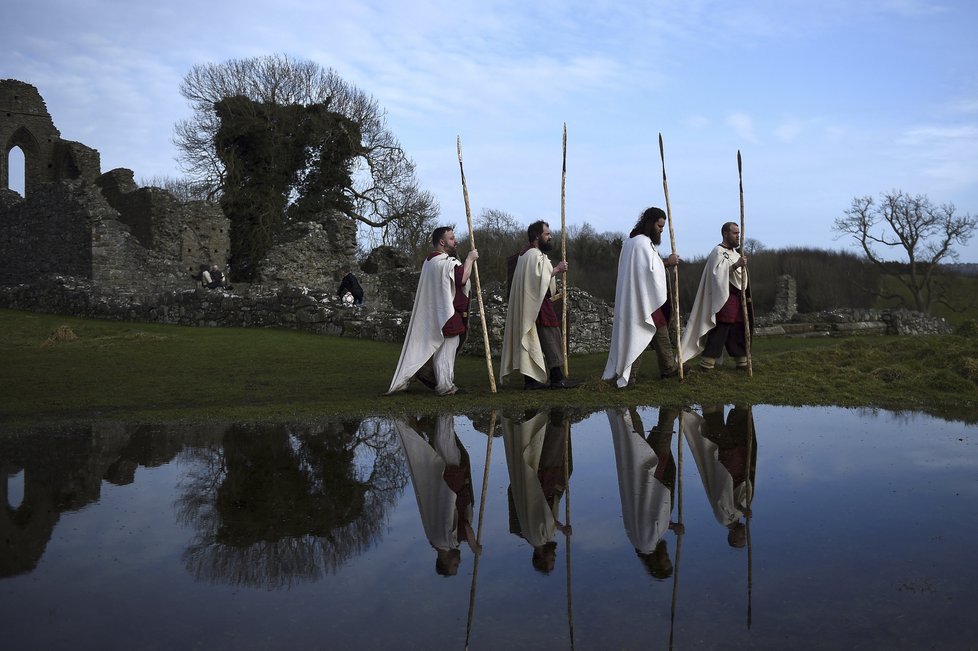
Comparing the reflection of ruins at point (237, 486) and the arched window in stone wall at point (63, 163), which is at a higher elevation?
the arched window in stone wall at point (63, 163)

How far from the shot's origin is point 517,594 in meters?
3.79

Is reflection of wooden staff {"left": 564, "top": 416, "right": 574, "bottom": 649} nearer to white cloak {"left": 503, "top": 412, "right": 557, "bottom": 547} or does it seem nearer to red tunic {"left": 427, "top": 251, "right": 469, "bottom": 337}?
white cloak {"left": 503, "top": 412, "right": 557, "bottom": 547}

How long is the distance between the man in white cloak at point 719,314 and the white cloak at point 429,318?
11.6ft

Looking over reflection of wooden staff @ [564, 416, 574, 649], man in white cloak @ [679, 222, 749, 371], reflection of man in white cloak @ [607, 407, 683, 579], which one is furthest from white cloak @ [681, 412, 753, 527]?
man in white cloak @ [679, 222, 749, 371]

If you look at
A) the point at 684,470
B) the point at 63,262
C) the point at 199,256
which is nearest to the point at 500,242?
→ the point at 199,256

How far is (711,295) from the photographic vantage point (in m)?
11.8

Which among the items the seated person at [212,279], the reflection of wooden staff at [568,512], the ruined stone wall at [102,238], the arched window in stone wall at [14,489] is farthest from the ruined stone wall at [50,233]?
the reflection of wooden staff at [568,512]

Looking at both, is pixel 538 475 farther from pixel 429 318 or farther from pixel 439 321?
pixel 429 318

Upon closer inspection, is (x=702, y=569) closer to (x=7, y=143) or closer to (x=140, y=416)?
(x=140, y=416)

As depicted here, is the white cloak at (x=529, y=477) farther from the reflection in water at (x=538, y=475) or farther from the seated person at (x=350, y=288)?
the seated person at (x=350, y=288)

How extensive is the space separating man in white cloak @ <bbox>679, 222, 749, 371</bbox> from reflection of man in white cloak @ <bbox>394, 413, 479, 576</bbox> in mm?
4898

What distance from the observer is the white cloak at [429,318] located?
408 inches

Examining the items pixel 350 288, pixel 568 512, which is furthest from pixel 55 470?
pixel 350 288

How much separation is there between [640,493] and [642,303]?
18.5 ft
